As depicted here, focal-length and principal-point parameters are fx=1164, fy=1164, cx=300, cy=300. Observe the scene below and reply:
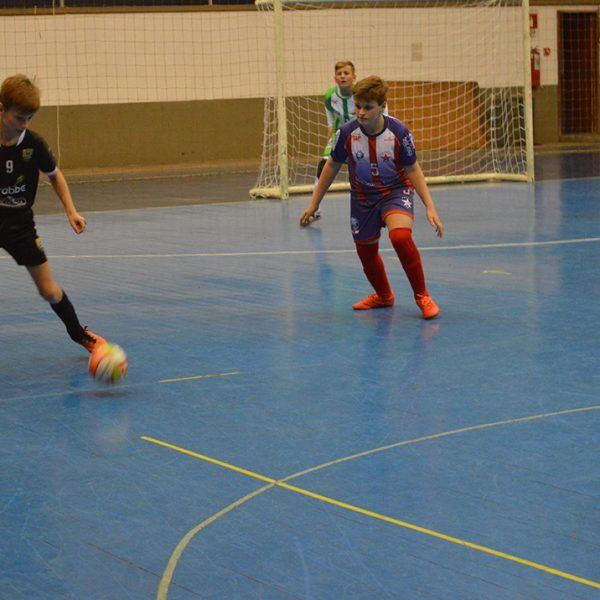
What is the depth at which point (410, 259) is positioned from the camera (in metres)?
7.23

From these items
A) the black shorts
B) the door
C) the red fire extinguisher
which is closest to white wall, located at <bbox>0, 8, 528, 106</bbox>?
the red fire extinguisher

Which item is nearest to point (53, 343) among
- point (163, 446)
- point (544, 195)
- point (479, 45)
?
point (163, 446)

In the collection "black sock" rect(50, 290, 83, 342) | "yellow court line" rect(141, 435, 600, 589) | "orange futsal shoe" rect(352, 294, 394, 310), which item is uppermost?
"black sock" rect(50, 290, 83, 342)

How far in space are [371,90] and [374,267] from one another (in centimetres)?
116

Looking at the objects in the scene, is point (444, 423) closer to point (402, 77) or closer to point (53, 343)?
point (53, 343)

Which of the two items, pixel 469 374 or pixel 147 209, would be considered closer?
pixel 469 374

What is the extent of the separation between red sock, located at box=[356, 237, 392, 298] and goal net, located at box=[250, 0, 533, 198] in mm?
16325

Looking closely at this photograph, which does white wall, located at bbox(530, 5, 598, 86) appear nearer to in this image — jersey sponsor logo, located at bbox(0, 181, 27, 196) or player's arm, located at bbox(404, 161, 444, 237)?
player's arm, located at bbox(404, 161, 444, 237)

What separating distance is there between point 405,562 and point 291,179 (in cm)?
1663

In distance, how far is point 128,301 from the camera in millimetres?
8055

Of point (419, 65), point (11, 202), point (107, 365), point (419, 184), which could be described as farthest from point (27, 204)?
point (419, 65)

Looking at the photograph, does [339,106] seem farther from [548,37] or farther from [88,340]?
[548,37]

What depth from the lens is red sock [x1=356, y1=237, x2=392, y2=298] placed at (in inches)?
294

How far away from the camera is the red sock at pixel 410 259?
7.21 metres
